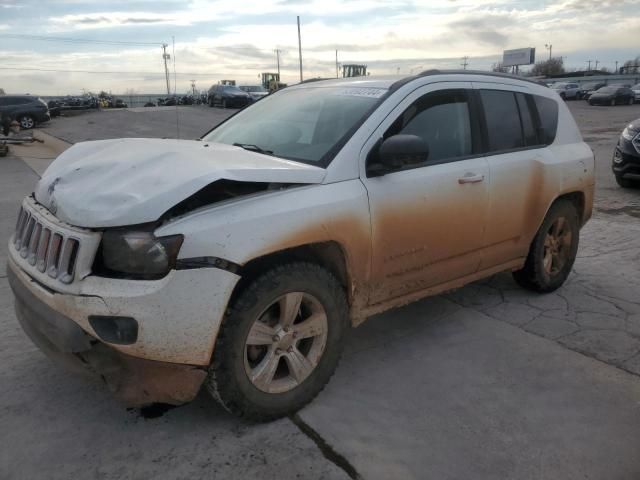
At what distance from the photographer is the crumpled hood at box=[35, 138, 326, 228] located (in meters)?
2.38

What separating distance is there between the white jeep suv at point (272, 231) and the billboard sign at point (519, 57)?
10239 centimetres

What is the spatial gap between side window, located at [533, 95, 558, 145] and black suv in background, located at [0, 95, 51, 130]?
27.4 metres

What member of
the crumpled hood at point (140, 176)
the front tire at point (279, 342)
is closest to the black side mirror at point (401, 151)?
the crumpled hood at point (140, 176)

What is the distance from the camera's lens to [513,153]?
159 inches

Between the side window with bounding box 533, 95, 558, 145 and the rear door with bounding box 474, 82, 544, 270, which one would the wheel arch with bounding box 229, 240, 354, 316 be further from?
the side window with bounding box 533, 95, 558, 145

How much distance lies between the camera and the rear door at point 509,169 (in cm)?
386

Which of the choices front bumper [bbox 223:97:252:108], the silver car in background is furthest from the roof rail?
the silver car in background

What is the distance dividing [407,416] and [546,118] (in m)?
2.87

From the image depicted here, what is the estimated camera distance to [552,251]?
4.66 metres

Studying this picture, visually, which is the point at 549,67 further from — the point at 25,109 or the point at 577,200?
the point at 577,200

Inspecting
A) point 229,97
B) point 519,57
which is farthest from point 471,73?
point 519,57

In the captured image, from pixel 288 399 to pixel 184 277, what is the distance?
0.94 meters

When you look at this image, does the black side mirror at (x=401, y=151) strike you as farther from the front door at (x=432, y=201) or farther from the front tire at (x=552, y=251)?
the front tire at (x=552, y=251)

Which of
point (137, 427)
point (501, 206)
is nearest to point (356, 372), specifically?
point (137, 427)
